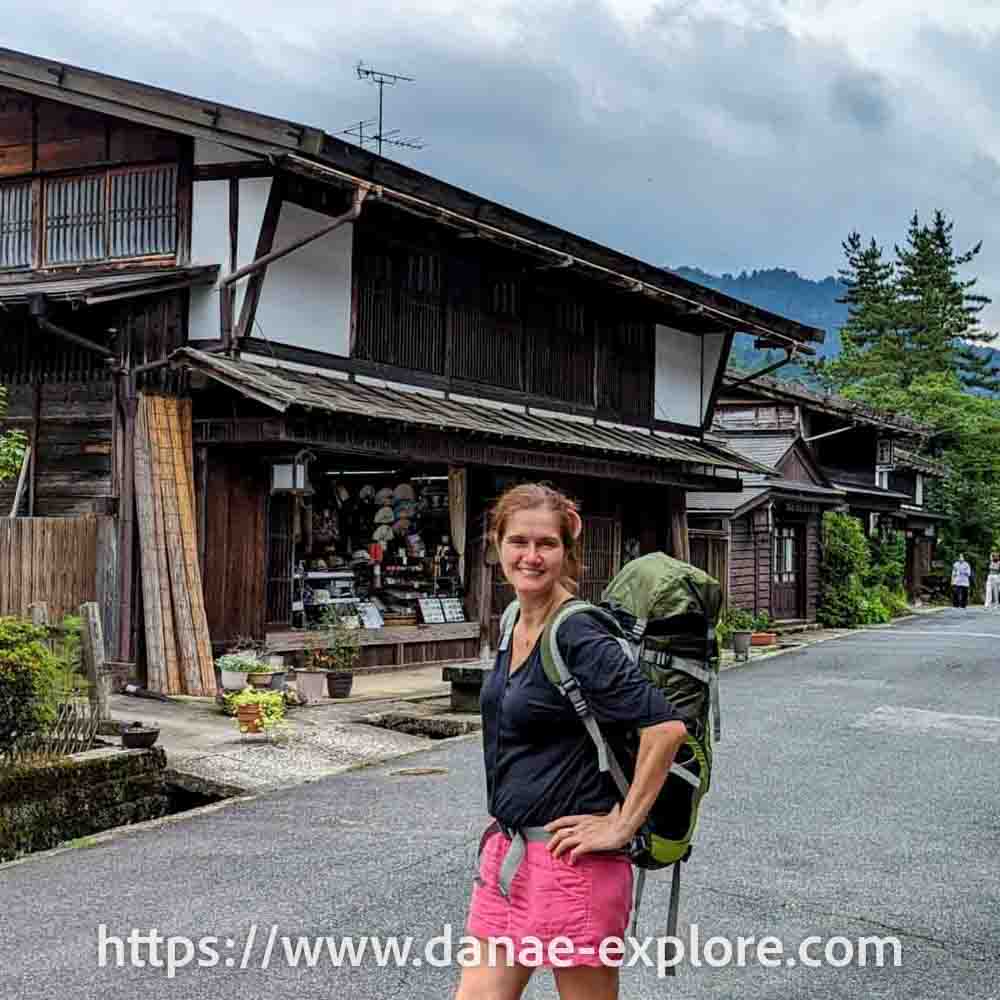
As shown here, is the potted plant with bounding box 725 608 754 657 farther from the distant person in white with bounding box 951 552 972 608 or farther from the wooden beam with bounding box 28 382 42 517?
the distant person in white with bounding box 951 552 972 608

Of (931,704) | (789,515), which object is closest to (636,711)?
(931,704)

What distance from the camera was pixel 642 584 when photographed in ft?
13.7

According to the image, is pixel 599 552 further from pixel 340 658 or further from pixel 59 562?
pixel 59 562

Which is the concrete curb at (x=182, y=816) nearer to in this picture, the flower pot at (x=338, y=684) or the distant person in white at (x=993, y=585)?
the flower pot at (x=338, y=684)

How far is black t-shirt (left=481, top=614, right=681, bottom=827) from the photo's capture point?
345cm

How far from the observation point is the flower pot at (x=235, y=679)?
42.6 ft

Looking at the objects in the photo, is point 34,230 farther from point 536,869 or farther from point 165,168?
point 536,869

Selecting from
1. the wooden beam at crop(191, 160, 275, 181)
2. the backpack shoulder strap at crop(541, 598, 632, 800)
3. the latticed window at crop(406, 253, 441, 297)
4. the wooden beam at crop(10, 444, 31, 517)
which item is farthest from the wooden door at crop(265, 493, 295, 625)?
the backpack shoulder strap at crop(541, 598, 632, 800)

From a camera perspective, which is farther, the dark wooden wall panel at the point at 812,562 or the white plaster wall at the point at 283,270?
the dark wooden wall panel at the point at 812,562

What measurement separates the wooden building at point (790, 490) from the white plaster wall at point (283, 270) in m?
A: 11.8

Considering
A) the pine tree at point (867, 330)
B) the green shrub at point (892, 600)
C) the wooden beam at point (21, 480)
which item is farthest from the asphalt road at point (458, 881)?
the pine tree at point (867, 330)

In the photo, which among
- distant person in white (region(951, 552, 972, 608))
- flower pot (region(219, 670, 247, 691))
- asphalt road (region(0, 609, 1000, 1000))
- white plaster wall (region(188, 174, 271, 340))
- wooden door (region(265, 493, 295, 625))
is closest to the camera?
asphalt road (region(0, 609, 1000, 1000))

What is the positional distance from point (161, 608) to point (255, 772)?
3.70 meters

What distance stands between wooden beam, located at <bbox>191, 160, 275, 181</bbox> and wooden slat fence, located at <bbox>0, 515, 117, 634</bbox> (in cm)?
383
